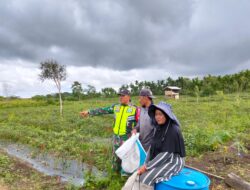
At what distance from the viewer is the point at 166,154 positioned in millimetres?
2750

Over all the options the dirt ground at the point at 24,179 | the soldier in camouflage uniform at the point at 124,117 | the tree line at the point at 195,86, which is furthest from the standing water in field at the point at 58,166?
the tree line at the point at 195,86

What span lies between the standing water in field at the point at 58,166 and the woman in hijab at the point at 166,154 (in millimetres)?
2355

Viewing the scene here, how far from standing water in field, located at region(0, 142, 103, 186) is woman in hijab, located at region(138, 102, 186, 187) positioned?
92.7 inches

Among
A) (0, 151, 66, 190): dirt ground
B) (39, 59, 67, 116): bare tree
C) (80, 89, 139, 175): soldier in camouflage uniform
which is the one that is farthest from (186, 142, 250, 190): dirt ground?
(39, 59, 67, 116): bare tree

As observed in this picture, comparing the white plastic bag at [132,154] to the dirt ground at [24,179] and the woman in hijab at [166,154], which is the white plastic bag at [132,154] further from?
the dirt ground at [24,179]

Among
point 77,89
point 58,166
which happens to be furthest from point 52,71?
point 77,89

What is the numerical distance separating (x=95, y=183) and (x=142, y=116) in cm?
139

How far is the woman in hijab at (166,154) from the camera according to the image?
2732 millimetres

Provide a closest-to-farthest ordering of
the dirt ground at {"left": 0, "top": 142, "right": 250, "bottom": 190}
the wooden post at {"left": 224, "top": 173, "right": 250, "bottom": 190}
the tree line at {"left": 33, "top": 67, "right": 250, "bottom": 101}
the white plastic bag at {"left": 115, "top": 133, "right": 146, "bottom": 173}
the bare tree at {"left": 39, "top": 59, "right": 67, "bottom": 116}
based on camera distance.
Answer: the white plastic bag at {"left": 115, "top": 133, "right": 146, "bottom": 173}
the wooden post at {"left": 224, "top": 173, "right": 250, "bottom": 190}
the dirt ground at {"left": 0, "top": 142, "right": 250, "bottom": 190}
the bare tree at {"left": 39, "top": 59, "right": 67, "bottom": 116}
the tree line at {"left": 33, "top": 67, "right": 250, "bottom": 101}

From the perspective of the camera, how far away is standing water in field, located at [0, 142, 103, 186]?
213 inches

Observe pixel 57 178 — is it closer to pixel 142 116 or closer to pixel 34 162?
pixel 34 162

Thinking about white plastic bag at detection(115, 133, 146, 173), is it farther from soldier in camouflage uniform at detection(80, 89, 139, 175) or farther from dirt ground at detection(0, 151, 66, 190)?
dirt ground at detection(0, 151, 66, 190)

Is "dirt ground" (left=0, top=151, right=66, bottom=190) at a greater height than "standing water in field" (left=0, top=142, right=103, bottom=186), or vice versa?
"dirt ground" (left=0, top=151, right=66, bottom=190)

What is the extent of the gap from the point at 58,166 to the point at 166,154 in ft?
13.6
